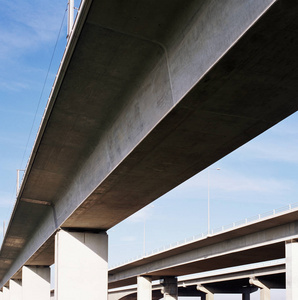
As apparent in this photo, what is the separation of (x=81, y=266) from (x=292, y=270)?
1893cm

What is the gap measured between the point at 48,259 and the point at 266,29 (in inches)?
1309

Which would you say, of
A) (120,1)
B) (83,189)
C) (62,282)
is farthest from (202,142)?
(62,282)

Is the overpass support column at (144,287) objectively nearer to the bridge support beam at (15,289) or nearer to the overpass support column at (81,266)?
the bridge support beam at (15,289)

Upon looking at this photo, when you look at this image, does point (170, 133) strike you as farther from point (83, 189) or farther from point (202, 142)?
point (83, 189)

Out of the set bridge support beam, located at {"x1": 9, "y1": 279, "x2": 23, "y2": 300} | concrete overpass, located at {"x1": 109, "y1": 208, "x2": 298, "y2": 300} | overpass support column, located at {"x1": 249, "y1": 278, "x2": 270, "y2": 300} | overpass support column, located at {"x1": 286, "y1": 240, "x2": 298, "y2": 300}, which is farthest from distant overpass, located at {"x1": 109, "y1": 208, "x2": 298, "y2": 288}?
bridge support beam, located at {"x1": 9, "y1": 279, "x2": 23, "y2": 300}

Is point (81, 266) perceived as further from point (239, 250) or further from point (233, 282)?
point (233, 282)

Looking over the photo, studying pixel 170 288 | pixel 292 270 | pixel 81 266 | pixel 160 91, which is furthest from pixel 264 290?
pixel 160 91

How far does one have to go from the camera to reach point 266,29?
7.82 m

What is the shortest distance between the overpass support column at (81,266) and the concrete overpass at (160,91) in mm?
5374

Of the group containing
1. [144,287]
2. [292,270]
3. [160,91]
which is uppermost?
[160,91]

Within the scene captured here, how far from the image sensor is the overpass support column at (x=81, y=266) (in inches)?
912

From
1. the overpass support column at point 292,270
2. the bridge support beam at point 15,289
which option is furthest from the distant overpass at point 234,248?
the bridge support beam at point 15,289

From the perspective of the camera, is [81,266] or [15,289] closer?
[81,266]

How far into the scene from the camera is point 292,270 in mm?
36406
